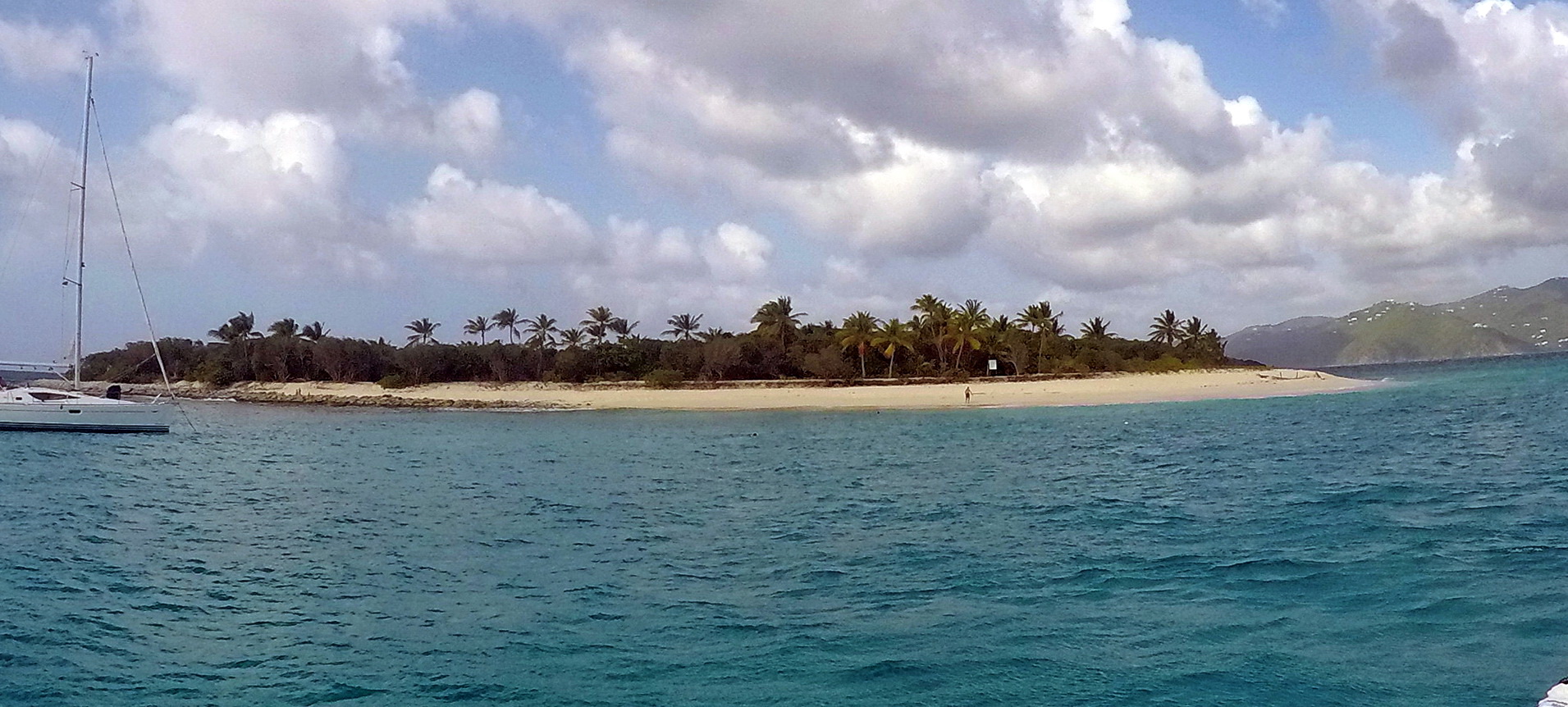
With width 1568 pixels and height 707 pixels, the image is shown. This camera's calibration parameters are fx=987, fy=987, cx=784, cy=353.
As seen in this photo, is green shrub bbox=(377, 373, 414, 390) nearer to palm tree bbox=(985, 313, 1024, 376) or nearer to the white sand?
the white sand

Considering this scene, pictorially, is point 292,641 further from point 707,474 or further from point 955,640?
point 707,474

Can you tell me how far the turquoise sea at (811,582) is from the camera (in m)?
9.80

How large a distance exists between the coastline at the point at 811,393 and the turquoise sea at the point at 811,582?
118 feet

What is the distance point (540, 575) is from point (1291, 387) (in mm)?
71417

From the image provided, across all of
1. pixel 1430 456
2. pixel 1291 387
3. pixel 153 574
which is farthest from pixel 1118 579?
pixel 1291 387

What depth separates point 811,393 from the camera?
74.8 meters

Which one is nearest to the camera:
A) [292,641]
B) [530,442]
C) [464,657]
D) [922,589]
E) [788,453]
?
[464,657]

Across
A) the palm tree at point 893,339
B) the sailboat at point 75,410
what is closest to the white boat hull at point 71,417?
the sailboat at point 75,410

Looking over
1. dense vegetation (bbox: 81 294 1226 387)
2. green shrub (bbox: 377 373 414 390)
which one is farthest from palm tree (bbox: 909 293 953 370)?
green shrub (bbox: 377 373 414 390)

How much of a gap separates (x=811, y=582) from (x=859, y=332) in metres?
76.7

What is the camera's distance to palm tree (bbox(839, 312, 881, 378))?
3541 inches

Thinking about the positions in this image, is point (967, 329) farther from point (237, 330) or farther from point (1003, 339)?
point (237, 330)

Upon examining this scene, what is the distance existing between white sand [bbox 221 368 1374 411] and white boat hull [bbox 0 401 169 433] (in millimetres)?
31646

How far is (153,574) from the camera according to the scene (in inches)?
605
